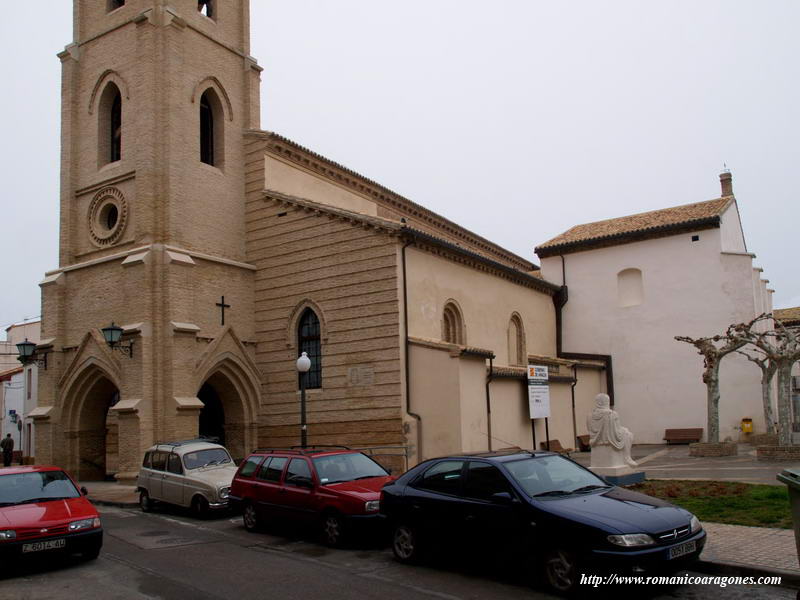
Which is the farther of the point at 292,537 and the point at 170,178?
the point at 170,178

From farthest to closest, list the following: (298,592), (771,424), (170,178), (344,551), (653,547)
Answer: (771,424) < (170,178) < (344,551) < (298,592) < (653,547)

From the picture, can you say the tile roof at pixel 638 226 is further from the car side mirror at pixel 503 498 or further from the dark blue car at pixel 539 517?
the car side mirror at pixel 503 498

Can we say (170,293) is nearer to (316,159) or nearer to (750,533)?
(316,159)

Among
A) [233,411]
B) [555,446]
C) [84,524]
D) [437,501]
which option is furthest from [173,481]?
[555,446]

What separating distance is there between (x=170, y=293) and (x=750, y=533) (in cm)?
1654

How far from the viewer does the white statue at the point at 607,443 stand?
1505cm

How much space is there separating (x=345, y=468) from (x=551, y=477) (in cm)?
464

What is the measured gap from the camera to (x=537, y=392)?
21016 mm

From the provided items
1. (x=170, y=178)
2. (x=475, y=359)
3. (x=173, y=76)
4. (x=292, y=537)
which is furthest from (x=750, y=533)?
(x=173, y=76)

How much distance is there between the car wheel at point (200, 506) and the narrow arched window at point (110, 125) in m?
13.8

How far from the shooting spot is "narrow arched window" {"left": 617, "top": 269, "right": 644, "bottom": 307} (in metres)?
31.3

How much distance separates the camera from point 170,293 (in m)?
21.2

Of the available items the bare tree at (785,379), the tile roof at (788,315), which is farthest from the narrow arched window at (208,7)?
the tile roof at (788,315)

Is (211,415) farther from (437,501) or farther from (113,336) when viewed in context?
(437,501)
